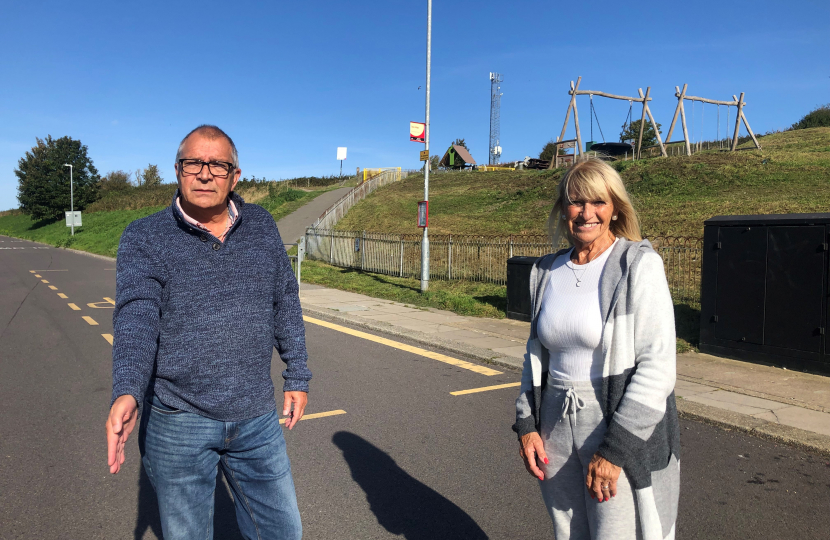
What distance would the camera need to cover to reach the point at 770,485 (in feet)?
12.7

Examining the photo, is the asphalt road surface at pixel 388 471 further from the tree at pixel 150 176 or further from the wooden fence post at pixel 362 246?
the tree at pixel 150 176

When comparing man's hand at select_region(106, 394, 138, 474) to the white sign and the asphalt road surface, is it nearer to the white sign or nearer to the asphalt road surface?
the asphalt road surface

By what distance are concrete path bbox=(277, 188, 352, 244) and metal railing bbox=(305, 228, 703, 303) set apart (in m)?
7.25

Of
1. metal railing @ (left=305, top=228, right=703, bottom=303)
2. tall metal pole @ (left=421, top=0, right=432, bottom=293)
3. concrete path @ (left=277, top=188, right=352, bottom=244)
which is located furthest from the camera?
concrete path @ (left=277, top=188, right=352, bottom=244)

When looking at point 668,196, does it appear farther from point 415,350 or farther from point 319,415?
point 319,415

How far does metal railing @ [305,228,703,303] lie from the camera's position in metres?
11.5

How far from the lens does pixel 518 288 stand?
1027cm

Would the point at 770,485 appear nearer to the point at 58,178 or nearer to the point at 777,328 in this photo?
the point at 777,328

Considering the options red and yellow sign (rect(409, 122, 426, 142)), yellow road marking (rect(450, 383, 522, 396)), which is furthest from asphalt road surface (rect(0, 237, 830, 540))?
red and yellow sign (rect(409, 122, 426, 142))

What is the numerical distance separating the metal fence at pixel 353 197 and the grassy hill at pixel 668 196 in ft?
1.96

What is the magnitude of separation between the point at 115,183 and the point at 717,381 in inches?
2743

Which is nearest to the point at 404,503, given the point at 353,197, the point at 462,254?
the point at 462,254

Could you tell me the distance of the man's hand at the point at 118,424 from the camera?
174 cm

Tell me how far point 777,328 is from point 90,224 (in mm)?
52170
